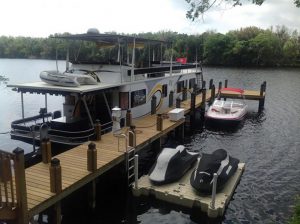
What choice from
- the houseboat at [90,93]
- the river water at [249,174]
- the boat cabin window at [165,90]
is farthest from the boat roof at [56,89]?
the boat cabin window at [165,90]

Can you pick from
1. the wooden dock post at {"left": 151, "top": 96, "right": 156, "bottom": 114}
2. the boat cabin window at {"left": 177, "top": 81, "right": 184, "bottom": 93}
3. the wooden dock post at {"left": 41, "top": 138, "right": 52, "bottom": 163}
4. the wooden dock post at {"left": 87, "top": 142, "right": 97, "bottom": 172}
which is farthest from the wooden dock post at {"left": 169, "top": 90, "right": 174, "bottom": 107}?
the wooden dock post at {"left": 87, "top": 142, "right": 97, "bottom": 172}

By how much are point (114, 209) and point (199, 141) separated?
11.2 meters

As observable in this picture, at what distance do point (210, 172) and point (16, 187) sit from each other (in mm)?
7515

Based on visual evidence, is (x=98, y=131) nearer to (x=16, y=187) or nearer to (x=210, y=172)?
(x=210, y=172)

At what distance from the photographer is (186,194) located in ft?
40.3

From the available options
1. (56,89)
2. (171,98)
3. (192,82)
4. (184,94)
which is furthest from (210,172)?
(192,82)

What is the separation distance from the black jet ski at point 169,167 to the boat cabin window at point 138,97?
519 cm

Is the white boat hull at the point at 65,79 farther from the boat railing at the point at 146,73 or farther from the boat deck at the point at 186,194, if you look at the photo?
the boat deck at the point at 186,194

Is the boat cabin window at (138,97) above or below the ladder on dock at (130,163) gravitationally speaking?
above

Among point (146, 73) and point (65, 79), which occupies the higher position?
point (146, 73)

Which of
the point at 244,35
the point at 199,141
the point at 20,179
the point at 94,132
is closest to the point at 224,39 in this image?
the point at 244,35

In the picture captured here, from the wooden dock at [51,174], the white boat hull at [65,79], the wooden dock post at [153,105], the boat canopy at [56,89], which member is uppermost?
the white boat hull at [65,79]

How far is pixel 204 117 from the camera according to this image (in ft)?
90.3

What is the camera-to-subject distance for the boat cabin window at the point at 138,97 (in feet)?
60.9
